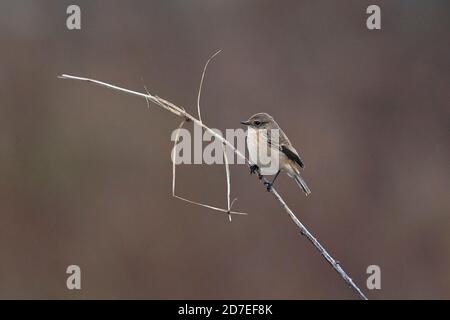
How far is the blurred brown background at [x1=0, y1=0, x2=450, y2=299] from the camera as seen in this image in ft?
32.4

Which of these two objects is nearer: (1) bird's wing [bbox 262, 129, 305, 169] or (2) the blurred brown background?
(1) bird's wing [bbox 262, 129, 305, 169]

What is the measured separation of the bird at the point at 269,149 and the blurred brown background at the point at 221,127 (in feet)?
10.6

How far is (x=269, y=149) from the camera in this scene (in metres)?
6.59

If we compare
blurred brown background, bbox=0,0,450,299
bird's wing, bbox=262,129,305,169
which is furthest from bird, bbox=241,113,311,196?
blurred brown background, bbox=0,0,450,299

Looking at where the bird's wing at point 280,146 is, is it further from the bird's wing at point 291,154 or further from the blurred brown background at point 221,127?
the blurred brown background at point 221,127

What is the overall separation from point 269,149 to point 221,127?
3755 mm

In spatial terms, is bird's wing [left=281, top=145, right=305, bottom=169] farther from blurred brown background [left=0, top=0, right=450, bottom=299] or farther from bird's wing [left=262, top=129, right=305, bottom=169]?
blurred brown background [left=0, top=0, right=450, bottom=299]

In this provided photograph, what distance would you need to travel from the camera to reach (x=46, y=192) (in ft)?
32.6

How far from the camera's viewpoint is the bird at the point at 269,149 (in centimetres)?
654

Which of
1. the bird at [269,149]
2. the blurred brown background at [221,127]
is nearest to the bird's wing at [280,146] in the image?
the bird at [269,149]

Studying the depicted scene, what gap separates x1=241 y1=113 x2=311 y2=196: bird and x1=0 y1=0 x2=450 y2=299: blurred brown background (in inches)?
127

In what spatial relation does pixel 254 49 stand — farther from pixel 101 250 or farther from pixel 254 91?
pixel 101 250

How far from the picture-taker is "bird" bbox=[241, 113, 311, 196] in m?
6.54

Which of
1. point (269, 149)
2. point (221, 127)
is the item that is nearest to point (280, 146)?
point (269, 149)
